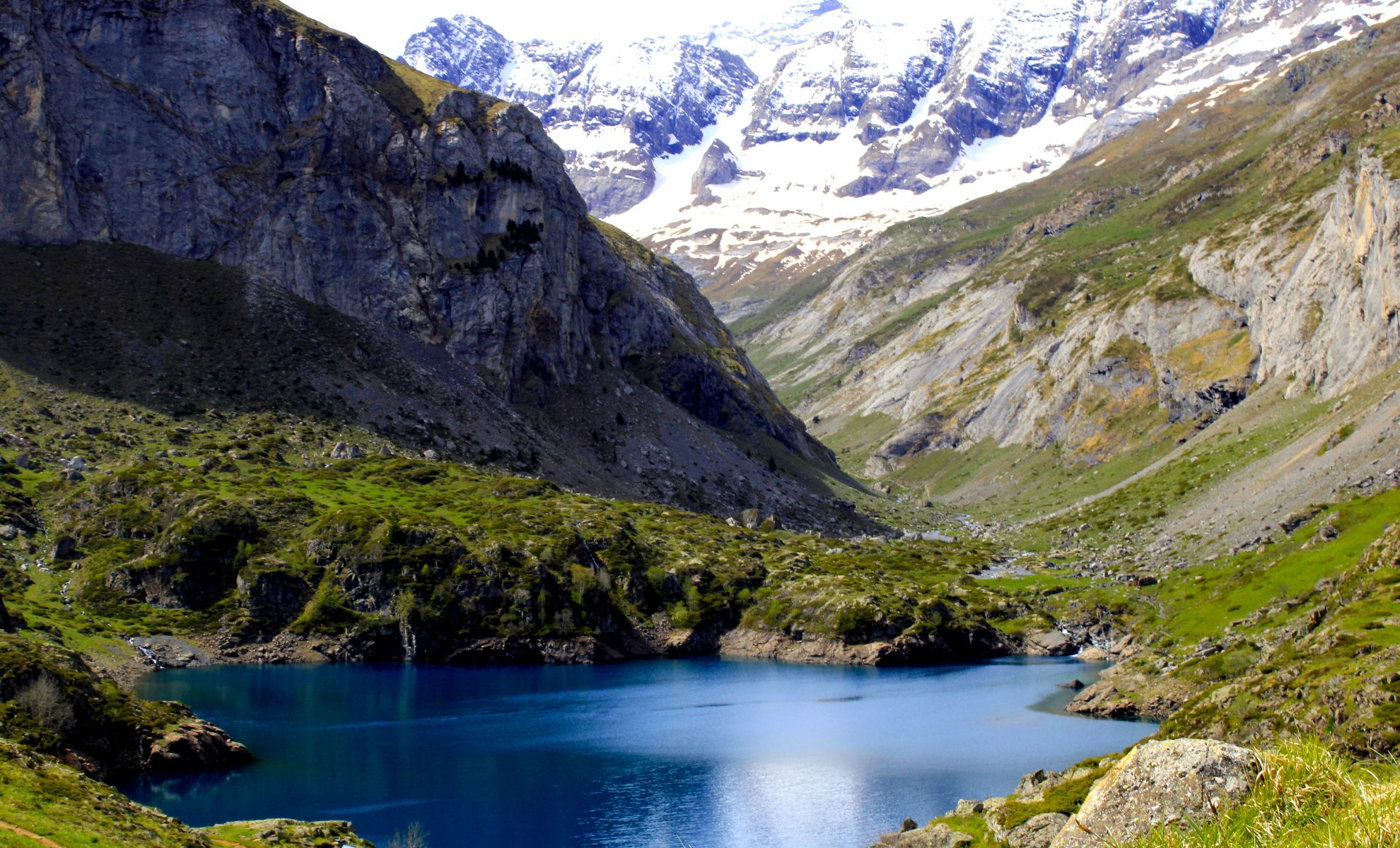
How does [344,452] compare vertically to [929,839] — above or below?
above

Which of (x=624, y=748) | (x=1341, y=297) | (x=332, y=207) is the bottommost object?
(x=624, y=748)

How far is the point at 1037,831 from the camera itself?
4025 centimetres

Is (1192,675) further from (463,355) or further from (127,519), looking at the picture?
(463,355)

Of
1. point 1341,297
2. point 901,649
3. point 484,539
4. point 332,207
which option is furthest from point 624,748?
point 1341,297

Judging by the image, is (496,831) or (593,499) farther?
(593,499)

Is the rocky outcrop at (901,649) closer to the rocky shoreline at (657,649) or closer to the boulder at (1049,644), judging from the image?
the rocky shoreline at (657,649)

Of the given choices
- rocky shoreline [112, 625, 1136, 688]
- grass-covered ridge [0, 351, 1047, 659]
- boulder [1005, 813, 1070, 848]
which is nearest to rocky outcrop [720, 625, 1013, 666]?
rocky shoreline [112, 625, 1136, 688]

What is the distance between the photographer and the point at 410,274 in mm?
179750

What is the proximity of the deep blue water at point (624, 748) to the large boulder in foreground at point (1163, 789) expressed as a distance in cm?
3897

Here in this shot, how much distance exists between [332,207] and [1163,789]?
17686 centimetres

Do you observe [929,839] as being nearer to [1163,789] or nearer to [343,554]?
[1163,789]

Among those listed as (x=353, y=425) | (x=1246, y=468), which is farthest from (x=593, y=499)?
(x=1246, y=468)

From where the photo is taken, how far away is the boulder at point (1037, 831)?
39344 mm

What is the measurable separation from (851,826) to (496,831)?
19148mm
